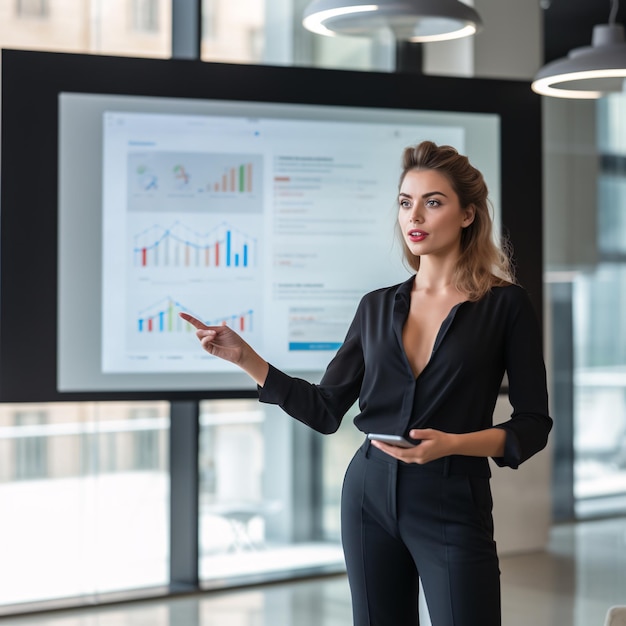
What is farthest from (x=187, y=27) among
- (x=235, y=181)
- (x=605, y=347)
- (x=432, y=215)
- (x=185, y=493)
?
(x=605, y=347)

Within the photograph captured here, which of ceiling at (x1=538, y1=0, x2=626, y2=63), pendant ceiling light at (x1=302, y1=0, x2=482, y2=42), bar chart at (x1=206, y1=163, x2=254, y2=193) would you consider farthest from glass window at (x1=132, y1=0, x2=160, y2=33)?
ceiling at (x1=538, y1=0, x2=626, y2=63)

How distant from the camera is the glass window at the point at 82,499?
409 cm

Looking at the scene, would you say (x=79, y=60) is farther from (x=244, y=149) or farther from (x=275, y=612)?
(x=275, y=612)

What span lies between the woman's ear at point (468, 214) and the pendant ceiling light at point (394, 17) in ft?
3.59

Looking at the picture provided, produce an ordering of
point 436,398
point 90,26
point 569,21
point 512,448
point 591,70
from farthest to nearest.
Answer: point 569,21
point 90,26
point 591,70
point 436,398
point 512,448

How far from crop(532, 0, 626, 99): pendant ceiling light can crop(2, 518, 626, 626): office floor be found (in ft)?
7.04

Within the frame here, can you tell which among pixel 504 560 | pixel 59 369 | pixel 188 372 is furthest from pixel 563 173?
pixel 59 369

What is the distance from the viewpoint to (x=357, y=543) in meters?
1.98

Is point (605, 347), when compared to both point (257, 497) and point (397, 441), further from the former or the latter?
point (397, 441)

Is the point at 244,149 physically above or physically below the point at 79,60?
below

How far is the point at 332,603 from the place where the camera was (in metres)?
4.16

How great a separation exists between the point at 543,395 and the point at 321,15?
1.59m

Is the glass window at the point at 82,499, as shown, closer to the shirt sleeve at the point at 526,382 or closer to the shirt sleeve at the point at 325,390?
the shirt sleeve at the point at 325,390

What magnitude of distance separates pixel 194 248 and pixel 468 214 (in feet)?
5.55
